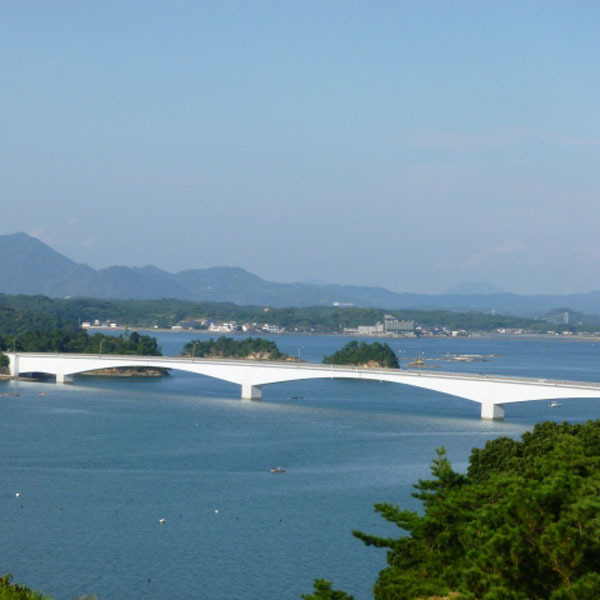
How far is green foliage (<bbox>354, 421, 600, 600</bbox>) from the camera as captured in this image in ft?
40.2

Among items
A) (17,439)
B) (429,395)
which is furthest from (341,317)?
(17,439)

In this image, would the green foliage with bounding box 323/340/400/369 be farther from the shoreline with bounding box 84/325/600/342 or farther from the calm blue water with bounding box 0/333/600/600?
the shoreline with bounding box 84/325/600/342

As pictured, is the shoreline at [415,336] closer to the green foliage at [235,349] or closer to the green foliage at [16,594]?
the green foliage at [235,349]

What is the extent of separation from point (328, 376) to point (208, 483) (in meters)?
19.8

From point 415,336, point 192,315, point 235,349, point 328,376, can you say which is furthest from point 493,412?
point 192,315

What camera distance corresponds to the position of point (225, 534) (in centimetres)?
2464

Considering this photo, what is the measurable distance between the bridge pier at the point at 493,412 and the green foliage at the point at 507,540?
28.1m

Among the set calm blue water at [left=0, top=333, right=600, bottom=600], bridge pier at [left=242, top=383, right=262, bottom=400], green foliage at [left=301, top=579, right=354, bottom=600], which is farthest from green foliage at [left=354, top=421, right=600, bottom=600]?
bridge pier at [left=242, top=383, right=262, bottom=400]

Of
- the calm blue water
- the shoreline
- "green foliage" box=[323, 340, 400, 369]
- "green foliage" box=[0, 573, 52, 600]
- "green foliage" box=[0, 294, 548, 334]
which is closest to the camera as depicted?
"green foliage" box=[0, 573, 52, 600]

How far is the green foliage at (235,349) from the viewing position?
87.8m

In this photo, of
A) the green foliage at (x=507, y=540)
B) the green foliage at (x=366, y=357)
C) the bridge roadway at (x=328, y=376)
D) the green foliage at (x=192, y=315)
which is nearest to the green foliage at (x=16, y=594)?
the green foliage at (x=507, y=540)

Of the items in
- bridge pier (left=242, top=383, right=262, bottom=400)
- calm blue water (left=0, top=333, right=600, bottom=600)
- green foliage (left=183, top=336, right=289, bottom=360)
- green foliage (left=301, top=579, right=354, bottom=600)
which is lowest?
calm blue water (left=0, top=333, right=600, bottom=600)

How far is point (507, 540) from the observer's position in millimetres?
12531

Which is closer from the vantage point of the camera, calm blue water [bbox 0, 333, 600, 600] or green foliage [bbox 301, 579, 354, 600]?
green foliage [bbox 301, 579, 354, 600]
